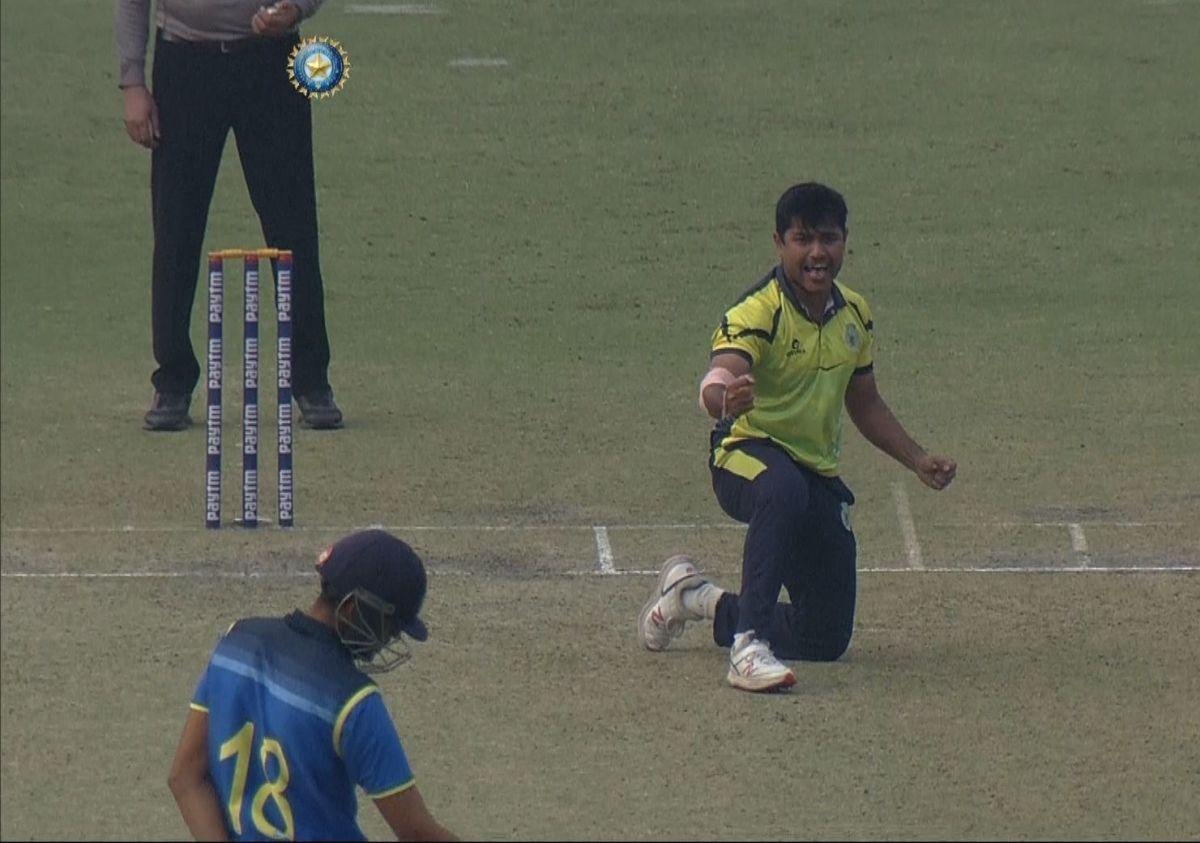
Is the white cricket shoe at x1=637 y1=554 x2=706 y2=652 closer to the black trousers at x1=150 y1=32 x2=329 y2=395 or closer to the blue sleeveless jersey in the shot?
the black trousers at x1=150 y1=32 x2=329 y2=395

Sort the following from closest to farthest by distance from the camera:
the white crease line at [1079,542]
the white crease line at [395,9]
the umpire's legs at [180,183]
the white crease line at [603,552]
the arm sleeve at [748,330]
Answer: the arm sleeve at [748,330] < the white crease line at [603,552] < the white crease line at [1079,542] < the umpire's legs at [180,183] < the white crease line at [395,9]

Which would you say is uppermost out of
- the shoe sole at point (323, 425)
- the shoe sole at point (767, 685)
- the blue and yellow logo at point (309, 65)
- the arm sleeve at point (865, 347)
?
the blue and yellow logo at point (309, 65)

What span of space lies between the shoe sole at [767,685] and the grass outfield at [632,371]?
8 centimetres

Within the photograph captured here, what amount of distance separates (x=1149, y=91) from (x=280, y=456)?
9.58 metres

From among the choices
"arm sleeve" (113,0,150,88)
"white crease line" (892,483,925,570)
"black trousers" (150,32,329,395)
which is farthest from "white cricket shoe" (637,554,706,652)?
"arm sleeve" (113,0,150,88)

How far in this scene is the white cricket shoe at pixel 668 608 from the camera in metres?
7.99

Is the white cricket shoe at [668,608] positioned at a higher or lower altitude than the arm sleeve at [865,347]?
lower

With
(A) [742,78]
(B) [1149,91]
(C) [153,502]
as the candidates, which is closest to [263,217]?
(C) [153,502]

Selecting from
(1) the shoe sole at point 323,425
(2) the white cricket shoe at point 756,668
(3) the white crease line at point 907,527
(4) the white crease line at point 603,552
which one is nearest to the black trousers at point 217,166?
(1) the shoe sole at point 323,425

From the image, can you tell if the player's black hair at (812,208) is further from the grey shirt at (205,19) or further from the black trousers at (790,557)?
the grey shirt at (205,19)

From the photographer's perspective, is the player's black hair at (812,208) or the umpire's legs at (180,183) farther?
the umpire's legs at (180,183)

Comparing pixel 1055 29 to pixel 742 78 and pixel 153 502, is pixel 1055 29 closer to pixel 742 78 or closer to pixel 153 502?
pixel 742 78

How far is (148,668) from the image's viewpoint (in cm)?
783

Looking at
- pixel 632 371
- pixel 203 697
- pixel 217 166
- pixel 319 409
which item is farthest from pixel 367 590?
pixel 632 371
